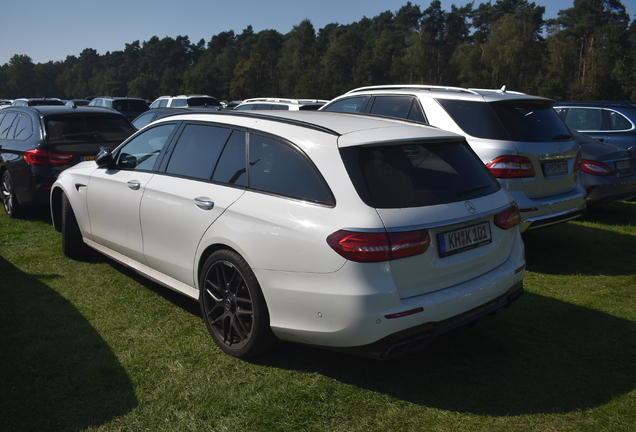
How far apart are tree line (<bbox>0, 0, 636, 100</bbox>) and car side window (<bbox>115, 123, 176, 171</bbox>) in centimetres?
6618

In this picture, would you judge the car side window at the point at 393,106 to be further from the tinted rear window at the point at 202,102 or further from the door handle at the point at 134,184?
the tinted rear window at the point at 202,102

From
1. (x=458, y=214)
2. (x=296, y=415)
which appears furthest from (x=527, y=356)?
(x=296, y=415)

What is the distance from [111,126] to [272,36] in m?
98.4

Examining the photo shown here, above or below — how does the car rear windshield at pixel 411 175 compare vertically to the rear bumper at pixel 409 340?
above

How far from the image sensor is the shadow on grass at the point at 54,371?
304 cm

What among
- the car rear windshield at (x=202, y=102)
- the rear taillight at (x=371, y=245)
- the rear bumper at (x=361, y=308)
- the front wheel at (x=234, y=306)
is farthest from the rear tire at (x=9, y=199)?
the car rear windshield at (x=202, y=102)

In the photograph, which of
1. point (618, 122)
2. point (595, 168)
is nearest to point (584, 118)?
point (618, 122)

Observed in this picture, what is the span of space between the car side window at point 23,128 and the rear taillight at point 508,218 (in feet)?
21.8

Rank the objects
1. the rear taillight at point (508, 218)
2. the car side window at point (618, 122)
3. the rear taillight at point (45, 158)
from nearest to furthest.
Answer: the rear taillight at point (508, 218) → the rear taillight at point (45, 158) → the car side window at point (618, 122)

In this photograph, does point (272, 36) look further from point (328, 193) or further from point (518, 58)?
point (328, 193)

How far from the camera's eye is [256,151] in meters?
3.76

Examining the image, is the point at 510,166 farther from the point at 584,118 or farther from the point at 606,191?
the point at 584,118

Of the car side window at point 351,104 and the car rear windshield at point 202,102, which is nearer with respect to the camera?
the car side window at point 351,104

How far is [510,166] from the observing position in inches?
219
